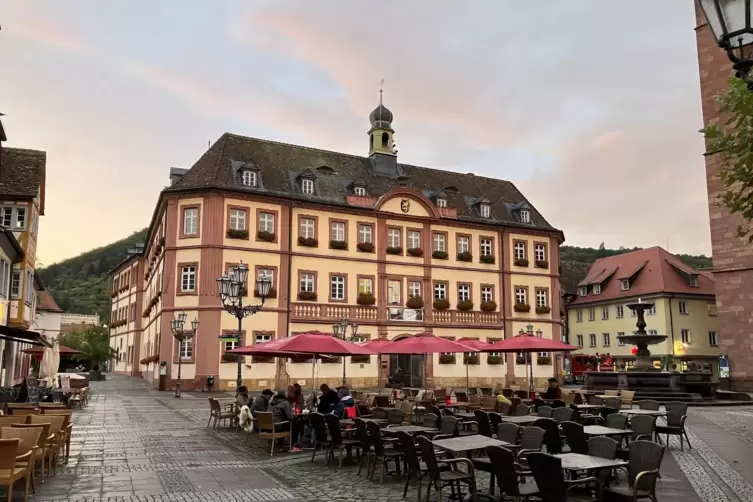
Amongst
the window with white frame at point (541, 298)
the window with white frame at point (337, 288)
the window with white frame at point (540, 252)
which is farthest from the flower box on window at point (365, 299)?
the window with white frame at point (540, 252)

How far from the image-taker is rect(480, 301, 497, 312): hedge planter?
4409 cm

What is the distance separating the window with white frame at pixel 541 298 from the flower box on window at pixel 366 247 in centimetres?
1301

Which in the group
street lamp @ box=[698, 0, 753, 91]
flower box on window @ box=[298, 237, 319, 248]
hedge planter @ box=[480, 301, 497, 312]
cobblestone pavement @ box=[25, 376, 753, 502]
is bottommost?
cobblestone pavement @ box=[25, 376, 753, 502]

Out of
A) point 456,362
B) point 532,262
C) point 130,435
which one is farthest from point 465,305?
point 130,435

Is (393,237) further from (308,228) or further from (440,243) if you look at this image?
(308,228)

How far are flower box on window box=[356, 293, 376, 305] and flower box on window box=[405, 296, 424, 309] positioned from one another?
2.50 m

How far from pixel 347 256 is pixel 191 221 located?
30.4 ft

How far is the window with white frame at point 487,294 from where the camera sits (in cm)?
4453

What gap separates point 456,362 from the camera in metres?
42.7

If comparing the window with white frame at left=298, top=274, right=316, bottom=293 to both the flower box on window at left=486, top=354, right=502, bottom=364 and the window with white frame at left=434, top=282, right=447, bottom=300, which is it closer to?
the window with white frame at left=434, top=282, right=447, bottom=300

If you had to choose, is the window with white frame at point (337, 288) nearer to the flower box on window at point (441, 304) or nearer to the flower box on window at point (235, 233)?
the flower box on window at point (235, 233)

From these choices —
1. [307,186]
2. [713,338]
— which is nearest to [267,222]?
[307,186]

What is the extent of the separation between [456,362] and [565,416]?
29.8m

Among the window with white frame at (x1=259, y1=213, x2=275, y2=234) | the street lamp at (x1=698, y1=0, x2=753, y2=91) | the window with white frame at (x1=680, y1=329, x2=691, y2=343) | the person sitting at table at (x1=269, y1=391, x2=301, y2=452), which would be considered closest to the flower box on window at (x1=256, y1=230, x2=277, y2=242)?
the window with white frame at (x1=259, y1=213, x2=275, y2=234)
